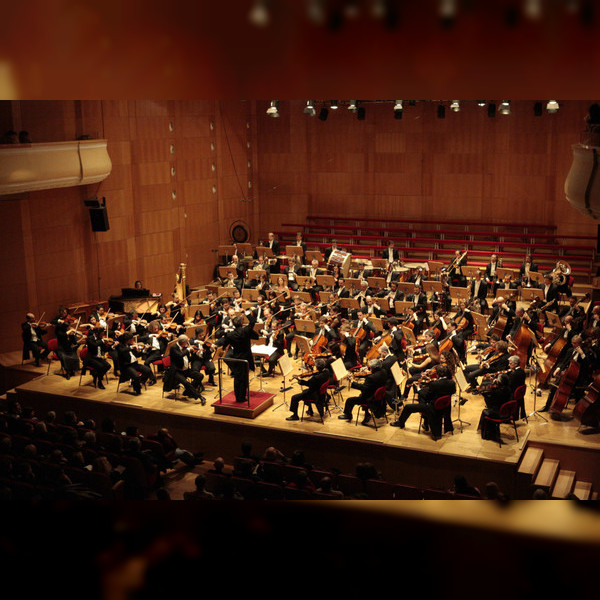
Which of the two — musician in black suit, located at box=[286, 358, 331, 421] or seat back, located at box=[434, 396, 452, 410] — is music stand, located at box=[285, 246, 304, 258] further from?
seat back, located at box=[434, 396, 452, 410]

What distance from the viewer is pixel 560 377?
10.2 meters

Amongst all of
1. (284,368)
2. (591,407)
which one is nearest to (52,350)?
(284,368)

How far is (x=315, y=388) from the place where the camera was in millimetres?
10211

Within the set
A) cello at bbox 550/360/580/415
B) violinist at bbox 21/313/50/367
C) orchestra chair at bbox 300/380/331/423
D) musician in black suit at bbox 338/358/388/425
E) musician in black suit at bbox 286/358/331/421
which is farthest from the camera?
violinist at bbox 21/313/50/367

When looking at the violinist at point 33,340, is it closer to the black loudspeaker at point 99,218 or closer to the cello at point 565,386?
the black loudspeaker at point 99,218

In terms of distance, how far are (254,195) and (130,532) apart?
20688 mm

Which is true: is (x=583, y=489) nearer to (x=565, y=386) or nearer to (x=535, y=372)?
(x=565, y=386)

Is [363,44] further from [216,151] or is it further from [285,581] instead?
[216,151]

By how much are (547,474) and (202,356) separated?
17.7 ft

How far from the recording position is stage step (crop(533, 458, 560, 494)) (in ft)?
29.0

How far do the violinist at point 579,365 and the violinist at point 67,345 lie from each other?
747 cm

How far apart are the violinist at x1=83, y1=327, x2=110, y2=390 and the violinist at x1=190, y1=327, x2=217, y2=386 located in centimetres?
147

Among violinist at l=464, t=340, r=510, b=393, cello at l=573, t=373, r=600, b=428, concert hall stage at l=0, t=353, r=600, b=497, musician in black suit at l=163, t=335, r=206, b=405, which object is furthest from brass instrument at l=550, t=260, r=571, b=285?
musician in black suit at l=163, t=335, r=206, b=405

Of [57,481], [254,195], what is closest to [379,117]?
[254,195]
